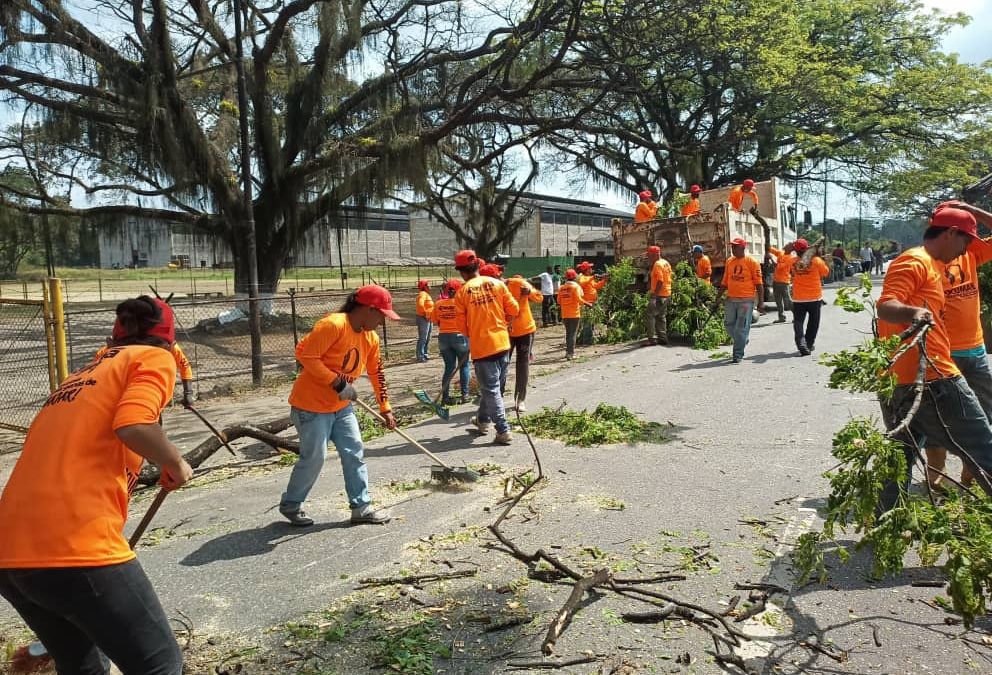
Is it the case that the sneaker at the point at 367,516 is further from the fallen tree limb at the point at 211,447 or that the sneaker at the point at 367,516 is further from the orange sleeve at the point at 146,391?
the orange sleeve at the point at 146,391

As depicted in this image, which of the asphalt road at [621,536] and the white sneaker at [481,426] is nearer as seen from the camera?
the asphalt road at [621,536]

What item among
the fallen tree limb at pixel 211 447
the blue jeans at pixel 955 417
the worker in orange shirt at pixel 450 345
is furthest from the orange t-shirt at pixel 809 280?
the fallen tree limb at pixel 211 447

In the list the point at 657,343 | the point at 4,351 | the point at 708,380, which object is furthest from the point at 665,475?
the point at 4,351

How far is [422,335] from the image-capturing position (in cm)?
1410

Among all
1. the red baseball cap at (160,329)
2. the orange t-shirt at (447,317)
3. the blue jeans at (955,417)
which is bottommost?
the blue jeans at (955,417)

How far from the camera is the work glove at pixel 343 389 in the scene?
4703mm

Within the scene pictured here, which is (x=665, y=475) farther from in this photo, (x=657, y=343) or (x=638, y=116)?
(x=638, y=116)

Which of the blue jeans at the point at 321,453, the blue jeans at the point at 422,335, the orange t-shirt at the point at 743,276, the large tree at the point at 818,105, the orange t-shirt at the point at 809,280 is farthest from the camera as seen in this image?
the large tree at the point at 818,105

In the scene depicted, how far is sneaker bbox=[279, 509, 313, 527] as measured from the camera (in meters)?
4.93

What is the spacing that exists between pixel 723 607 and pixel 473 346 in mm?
4150

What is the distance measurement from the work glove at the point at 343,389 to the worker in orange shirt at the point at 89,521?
7.29 ft

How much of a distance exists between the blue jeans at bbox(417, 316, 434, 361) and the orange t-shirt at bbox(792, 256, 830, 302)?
6773 millimetres

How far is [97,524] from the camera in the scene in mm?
2250

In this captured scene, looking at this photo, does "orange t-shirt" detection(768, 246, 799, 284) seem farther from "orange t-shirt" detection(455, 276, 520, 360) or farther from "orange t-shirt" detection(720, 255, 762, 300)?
"orange t-shirt" detection(455, 276, 520, 360)
